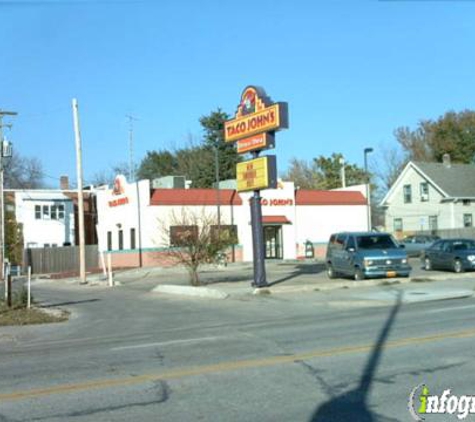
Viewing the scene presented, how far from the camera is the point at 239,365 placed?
9508 millimetres

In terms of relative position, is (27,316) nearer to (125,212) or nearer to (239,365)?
(239,365)

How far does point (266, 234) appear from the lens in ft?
158

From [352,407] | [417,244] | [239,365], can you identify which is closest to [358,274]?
[239,365]

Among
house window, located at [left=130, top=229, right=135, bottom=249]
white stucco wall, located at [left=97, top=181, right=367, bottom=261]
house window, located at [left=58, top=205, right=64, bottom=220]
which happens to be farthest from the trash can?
house window, located at [left=58, top=205, right=64, bottom=220]

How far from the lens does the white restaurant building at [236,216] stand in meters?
43.5

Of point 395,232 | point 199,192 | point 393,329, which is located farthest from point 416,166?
point 393,329

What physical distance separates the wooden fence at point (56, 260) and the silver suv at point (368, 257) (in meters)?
27.2

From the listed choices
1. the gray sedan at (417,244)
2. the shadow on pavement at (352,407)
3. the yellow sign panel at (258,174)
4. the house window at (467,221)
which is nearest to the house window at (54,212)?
the gray sedan at (417,244)

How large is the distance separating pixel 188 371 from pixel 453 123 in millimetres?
74158

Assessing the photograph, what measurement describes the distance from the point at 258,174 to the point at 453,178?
40.2m

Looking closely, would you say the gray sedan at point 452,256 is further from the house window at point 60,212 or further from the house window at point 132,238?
the house window at point 60,212

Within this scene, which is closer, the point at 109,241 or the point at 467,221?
the point at 109,241

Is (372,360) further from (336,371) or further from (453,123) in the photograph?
(453,123)

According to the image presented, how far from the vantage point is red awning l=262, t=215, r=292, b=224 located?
4697 centimetres
